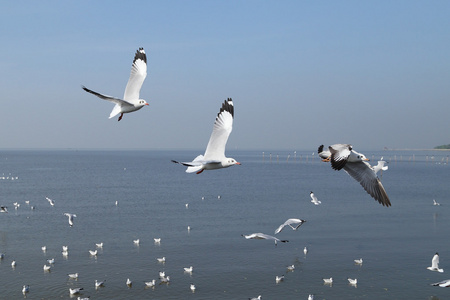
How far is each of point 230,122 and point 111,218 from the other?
244 feet

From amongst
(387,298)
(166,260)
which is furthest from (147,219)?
(387,298)

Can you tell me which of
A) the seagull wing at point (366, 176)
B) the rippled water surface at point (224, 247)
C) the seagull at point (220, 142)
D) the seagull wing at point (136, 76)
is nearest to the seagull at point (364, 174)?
the seagull wing at point (366, 176)

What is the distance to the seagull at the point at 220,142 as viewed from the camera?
11969mm

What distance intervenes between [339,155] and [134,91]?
564 cm

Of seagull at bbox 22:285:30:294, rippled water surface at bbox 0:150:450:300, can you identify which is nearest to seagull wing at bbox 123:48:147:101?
rippled water surface at bbox 0:150:450:300

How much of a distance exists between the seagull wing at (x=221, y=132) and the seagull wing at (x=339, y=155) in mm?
3050

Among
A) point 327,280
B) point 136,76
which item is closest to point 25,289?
point 327,280

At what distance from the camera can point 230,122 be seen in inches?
548

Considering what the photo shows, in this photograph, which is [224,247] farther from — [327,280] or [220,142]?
[220,142]

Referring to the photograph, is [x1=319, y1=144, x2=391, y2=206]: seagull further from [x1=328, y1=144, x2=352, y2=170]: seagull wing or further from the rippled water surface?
the rippled water surface

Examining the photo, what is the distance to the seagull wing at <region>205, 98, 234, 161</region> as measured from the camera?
12930 mm

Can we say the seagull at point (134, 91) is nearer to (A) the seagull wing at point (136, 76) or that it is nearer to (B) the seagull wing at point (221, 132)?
(A) the seagull wing at point (136, 76)

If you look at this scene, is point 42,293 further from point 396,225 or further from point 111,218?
point 396,225

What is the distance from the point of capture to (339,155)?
10.2m
